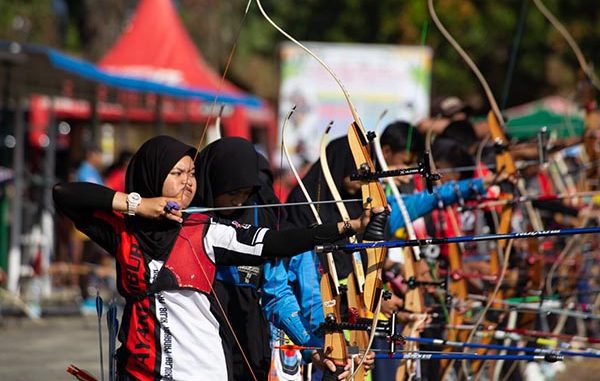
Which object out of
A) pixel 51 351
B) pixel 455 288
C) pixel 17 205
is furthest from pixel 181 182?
pixel 17 205

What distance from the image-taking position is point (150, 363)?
471cm

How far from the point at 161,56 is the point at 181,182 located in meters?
13.8

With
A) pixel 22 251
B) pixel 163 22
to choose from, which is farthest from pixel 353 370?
pixel 163 22

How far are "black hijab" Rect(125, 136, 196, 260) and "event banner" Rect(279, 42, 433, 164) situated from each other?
43.1 ft

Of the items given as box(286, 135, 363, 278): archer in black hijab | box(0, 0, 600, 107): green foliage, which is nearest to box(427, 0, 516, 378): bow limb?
box(286, 135, 363, 278): archer in black hijab

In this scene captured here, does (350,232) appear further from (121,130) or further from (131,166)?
(121,130)

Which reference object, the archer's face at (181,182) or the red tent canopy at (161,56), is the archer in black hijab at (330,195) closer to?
Result: the archer's face at (181,182)

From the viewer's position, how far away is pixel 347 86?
19.2m

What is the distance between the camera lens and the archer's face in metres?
4.80

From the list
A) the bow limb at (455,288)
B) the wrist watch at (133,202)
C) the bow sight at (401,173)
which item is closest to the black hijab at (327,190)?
the bow limb at (455,288)

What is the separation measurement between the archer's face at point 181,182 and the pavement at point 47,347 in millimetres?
4403

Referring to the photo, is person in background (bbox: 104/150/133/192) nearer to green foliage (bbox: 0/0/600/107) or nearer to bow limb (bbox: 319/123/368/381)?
bow limb (bbox: 319/123/368/381)

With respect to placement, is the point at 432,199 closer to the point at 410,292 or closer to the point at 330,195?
the point at 410,292

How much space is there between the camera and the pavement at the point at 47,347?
9.37 metres
